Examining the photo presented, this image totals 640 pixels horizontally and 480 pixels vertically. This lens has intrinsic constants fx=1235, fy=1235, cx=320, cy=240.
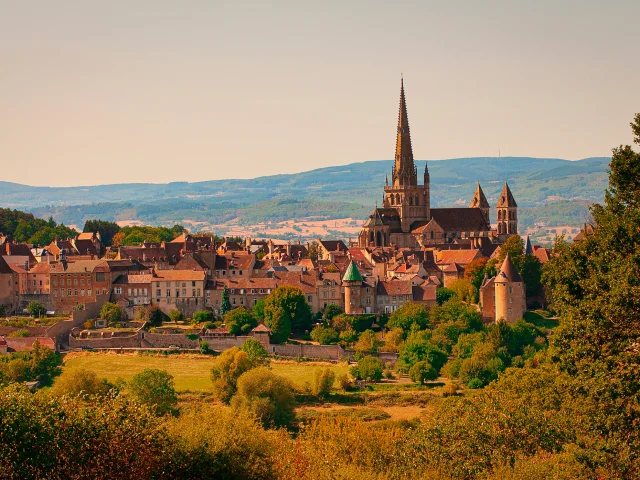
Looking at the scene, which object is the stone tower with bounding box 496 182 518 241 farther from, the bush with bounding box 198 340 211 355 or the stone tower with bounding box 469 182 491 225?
the bush with bounding box 198 340 211 355

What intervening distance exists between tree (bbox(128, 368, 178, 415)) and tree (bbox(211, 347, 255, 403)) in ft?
8.82

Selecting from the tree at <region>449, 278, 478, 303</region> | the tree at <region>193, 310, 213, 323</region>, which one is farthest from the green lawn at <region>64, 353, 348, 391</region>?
the tree at <region>449, 278, 478, 303</region>

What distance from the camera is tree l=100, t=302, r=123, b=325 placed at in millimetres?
79375

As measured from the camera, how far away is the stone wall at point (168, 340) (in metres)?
75.3

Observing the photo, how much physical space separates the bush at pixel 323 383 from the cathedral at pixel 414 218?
40.7 metres

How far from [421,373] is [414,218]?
49511mm

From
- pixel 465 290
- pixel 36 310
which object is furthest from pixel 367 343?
pixel 36 310

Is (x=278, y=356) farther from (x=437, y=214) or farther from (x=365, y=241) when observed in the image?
(x=437, y=214)

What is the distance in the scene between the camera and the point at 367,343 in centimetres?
7425

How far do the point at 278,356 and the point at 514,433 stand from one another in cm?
3596

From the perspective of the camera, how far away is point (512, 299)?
76438mm

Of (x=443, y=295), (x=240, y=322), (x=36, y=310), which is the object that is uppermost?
(x=443, y=295)

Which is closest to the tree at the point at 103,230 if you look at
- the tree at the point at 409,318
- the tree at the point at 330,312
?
the tree at the point at 330,312

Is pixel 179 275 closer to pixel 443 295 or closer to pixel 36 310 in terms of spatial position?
pixel 36 310
